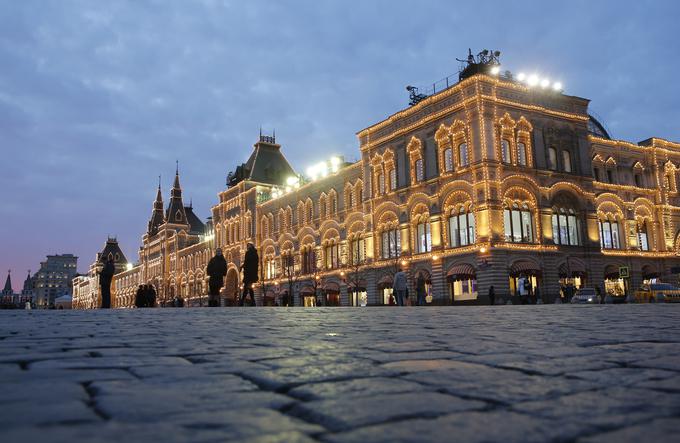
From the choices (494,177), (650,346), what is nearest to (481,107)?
(494,177)

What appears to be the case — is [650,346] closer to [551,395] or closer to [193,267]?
[551,395]

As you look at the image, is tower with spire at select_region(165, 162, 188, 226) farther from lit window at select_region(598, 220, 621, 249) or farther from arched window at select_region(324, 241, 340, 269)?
lit window at select_region(598, 220, 621, 249)

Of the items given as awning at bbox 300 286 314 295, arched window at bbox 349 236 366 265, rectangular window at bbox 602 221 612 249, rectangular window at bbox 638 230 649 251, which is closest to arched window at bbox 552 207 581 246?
rectangular window at bbox 602 221 612 249

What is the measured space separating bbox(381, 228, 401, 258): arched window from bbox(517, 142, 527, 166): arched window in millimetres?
8859

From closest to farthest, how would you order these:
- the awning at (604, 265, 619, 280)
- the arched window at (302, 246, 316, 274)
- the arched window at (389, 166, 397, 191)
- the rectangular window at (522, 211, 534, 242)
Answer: the rectangular window at (522, 211, 534, 242) < the awning at (604, 265, 619, 280) < the arched window at (389, 166, 397, 191) < the arched window at (302, 246, 316, 274)

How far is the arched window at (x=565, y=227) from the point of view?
3541 cm

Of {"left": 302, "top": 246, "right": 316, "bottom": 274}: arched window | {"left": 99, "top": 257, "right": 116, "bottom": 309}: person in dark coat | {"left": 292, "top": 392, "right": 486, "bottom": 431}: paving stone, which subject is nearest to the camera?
{"left": 292, "top": 392, "right": 486, "bottom": 431}: paving stone

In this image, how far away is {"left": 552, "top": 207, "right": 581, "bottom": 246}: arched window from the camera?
35.4 m

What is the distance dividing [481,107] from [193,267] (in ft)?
166

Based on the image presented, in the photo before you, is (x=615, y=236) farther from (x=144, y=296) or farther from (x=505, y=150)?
(x=144, y=296)

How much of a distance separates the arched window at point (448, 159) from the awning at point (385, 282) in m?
8.22

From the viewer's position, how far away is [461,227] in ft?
112

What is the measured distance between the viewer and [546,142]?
3616cm

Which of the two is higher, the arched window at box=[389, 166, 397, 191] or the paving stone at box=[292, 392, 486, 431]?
the arched window at box=[389, 166, 397, 191]
